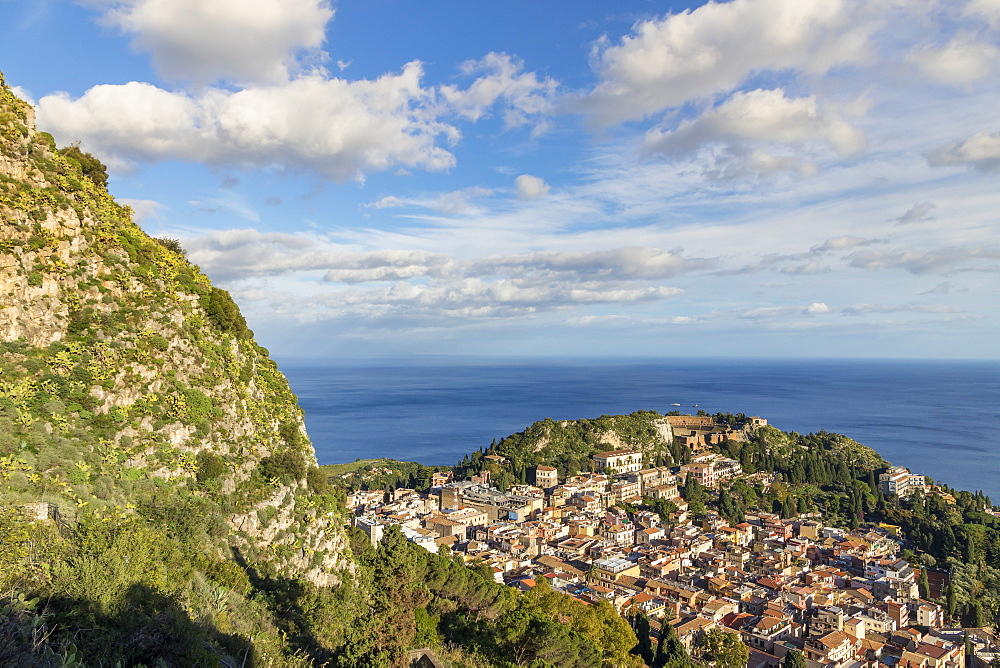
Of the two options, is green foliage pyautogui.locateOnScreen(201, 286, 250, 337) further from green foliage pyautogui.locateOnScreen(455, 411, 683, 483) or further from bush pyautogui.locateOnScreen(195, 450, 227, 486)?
green foliage pyautogui.locateOnScreen(455, 411, 683, 483)

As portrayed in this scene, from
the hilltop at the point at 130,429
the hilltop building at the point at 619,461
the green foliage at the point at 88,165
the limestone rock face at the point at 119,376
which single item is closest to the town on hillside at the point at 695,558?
the hilltop building at the point at 619,461

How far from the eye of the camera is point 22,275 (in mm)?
13039

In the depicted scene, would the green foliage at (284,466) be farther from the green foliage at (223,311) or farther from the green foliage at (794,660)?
the green foliage at (794,660)

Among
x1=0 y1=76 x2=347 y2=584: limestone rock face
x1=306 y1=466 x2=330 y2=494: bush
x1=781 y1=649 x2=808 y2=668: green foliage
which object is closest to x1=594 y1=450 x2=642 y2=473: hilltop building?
x1=781 y1=649 x2=808 y2=668: green foliage

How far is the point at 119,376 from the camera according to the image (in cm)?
1348

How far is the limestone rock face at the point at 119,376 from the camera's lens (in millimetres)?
12016

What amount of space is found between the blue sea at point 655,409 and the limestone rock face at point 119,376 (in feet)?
200

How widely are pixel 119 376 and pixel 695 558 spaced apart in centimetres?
3520

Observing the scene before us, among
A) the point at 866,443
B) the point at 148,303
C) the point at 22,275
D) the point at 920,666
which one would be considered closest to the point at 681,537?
the point at 920,666

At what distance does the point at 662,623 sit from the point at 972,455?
75935 mm

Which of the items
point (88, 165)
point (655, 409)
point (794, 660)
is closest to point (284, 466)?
point (88, 165)

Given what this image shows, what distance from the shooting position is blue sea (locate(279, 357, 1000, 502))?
263 ft

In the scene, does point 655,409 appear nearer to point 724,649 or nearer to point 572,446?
point 572,446

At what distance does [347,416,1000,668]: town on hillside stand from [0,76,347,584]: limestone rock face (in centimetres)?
1249
